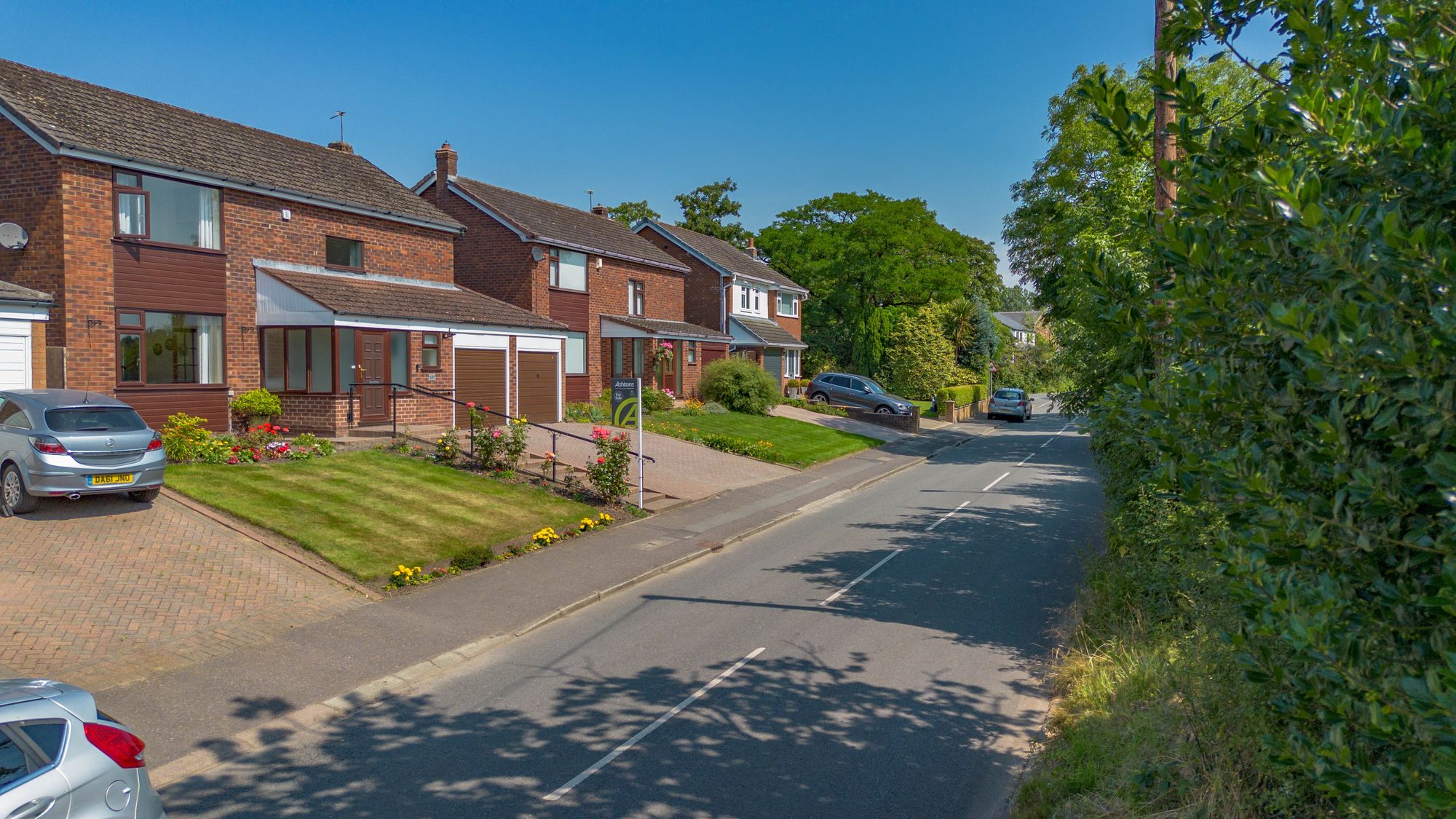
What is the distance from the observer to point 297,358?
22172 mm

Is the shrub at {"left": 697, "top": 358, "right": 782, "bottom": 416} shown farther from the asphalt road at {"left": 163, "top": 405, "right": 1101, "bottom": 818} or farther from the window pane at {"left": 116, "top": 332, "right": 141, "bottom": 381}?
the asphalt road at {"left": 163, "top": 405, "right": 1101, "bottom": 818}

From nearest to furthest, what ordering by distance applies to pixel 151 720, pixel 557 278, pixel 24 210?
pixel 151 720 → pixel 24 210 → pixel 557 278

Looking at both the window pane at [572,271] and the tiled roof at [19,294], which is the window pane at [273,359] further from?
the window pane at [572,271]

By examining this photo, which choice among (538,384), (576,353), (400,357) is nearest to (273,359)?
(400,357)

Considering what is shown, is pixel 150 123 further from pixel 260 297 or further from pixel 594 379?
pixel 594 379

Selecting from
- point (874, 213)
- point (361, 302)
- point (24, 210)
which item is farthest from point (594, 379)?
point (874, 213)

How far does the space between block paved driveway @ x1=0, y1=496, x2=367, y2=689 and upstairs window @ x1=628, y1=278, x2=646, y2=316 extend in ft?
78.6

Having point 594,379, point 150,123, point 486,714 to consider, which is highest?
point 150,123

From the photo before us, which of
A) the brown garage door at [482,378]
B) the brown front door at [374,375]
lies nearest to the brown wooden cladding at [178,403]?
the brown front door at [374,375]

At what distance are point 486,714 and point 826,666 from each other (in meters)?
3.50

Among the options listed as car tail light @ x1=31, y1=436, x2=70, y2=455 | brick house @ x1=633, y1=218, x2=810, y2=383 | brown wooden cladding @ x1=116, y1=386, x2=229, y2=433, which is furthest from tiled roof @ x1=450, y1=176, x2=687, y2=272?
car tail light @ x1=31, y1=436, x2=70, y2=455

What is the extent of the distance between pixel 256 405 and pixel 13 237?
5423 mm

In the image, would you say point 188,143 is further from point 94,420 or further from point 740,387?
point 740,387

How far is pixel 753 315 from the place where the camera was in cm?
4891
